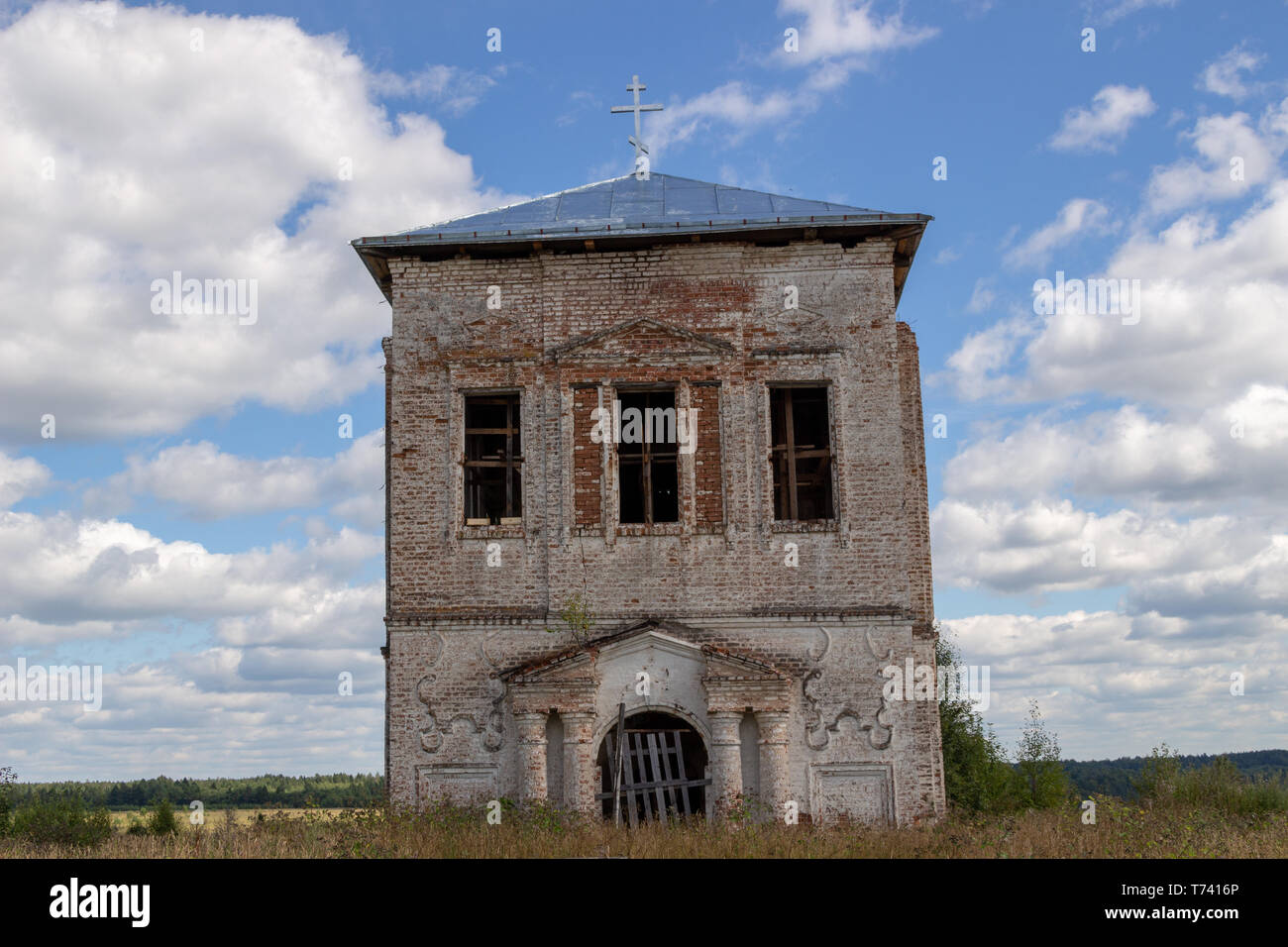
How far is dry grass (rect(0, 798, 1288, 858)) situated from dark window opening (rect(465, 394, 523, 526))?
3912mm

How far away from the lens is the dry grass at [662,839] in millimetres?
11711

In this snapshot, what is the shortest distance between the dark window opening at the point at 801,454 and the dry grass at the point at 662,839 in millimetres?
4339

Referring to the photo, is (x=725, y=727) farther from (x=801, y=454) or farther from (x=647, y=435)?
(x=647, y=435)

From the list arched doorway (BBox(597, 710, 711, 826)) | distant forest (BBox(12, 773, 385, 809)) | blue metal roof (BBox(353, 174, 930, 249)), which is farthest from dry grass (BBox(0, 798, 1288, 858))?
distant forest (BBox(12, 773, 385, 809))

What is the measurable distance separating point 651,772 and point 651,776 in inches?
1.8

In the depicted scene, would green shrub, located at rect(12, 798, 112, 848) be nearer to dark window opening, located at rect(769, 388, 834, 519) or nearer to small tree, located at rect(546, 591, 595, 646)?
small tree, located at rect(546, 591, 595, 646)

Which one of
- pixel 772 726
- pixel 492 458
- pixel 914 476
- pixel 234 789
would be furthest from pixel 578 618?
pixel 234 789

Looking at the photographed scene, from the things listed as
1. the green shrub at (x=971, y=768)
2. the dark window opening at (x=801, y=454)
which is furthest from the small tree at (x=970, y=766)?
the dark window opening at (x=801, y=454)

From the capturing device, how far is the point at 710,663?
47.5ft

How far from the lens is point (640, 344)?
51.5ft

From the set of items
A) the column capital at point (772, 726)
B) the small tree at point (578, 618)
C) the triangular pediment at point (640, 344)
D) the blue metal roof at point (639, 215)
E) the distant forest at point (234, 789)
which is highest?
the blue metal roof at point (639, 215)

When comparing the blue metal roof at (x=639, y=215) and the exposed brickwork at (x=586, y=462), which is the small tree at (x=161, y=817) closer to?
the exposed brickwork at (x=586, y=462)

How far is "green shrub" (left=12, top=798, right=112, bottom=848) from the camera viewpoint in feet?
50.0
